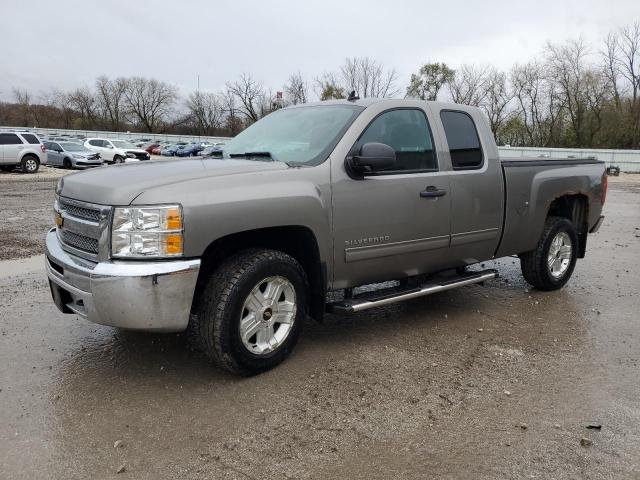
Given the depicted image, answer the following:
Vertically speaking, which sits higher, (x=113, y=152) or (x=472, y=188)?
(x=113, y=152)

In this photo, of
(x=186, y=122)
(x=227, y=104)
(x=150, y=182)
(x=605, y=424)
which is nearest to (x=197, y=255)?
(x=150, y=182)

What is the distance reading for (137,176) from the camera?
3500 mm

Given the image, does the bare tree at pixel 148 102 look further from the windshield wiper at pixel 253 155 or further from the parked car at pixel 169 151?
the windshield wiper at pixel 253 155

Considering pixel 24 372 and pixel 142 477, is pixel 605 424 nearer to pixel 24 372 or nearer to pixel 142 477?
pixel 142 477

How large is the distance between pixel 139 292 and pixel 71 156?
2842 centimetres

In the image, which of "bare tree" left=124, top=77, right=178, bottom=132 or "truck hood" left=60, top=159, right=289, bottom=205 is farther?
"bare tree" left=124, top=77, right=178, bottom=132

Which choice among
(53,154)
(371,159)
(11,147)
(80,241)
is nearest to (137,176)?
(80,241)

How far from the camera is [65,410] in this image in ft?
10.8

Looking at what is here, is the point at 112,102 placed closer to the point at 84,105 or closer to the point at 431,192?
the point at 84,105

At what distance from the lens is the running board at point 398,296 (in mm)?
4023

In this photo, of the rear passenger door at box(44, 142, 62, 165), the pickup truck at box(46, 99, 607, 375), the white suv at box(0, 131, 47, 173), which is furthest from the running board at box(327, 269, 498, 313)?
the rear passenger door at box(44, 142, 62, 165)

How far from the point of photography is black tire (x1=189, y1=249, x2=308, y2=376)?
3447 millimetres

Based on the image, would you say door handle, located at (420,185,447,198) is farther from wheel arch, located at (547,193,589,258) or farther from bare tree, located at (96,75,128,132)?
bare tree, located at (96,75,128,132)

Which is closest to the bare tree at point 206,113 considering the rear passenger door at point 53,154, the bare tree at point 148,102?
the bare tree at point 148,102
